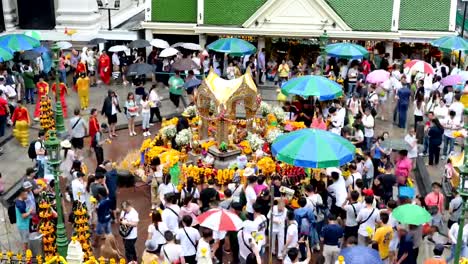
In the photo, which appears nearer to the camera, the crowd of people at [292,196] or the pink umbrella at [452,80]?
the crowd of people at [292,196]

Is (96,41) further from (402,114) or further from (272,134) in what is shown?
(402,114)

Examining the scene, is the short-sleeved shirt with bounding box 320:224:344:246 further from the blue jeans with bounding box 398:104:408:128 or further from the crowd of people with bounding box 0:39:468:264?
the blue jeans with bounding box 398:104:408:128

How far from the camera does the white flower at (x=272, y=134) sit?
1679cm

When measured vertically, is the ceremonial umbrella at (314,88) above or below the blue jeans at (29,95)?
above

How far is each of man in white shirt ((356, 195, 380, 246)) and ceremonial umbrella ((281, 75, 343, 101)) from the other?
503 cm

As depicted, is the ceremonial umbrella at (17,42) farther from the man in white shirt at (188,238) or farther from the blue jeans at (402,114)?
the man in white shirt at (188,238)

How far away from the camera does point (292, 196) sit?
13.5 meters

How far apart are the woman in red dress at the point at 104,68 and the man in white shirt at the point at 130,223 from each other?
1367 centimetres

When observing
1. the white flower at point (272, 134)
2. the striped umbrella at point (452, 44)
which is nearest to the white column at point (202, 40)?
the striped umbrella at point (452, 44)

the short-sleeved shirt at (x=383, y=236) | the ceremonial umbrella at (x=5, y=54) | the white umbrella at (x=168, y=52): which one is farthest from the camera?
the white umbrella at (x=168, y=52)

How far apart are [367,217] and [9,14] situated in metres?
22.4

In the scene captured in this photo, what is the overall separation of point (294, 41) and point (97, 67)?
7.92 metres

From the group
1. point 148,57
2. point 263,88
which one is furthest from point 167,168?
point 148,57

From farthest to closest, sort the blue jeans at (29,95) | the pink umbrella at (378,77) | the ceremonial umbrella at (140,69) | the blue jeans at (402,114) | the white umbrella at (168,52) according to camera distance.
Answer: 1. the white umbrella at (168,52)
2. the blue jeans at (29,95)
3. the ceremonial umbrella at (140,69)
4. the pink umbrella at (378,77)
5. the blue jeans at (402,114)
